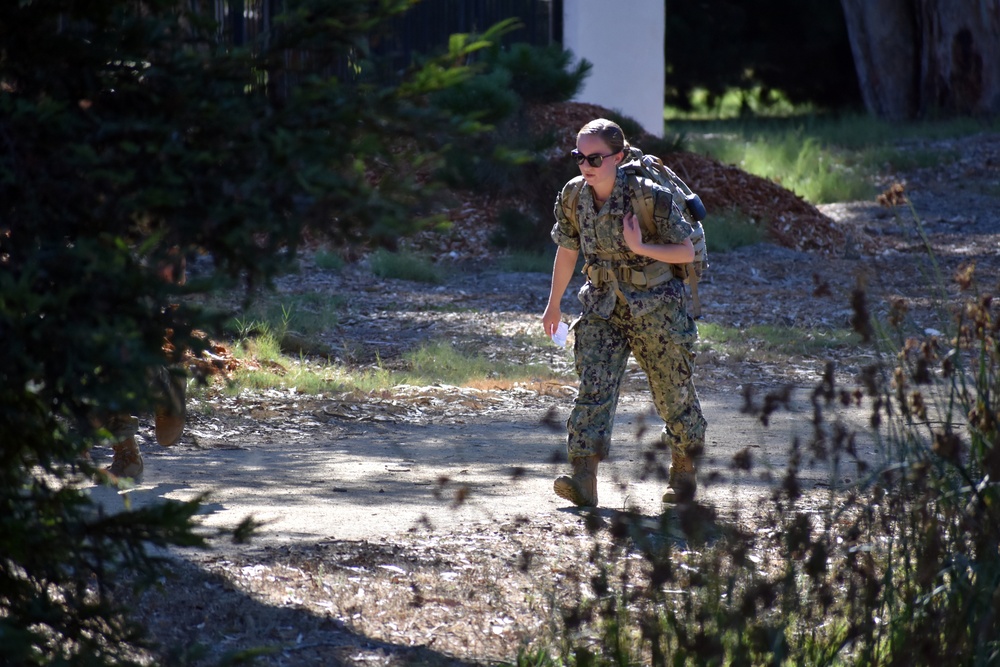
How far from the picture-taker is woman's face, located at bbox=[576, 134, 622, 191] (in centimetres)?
468

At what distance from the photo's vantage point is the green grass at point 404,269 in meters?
11.4

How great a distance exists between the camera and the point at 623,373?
4.87 metres

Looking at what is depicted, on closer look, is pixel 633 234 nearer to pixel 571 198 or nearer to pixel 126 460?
pixel 571 198

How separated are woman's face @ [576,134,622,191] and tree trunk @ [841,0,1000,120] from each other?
1971 cm

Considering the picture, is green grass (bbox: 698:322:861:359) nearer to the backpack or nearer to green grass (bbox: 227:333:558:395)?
green grass (bbox: 227:333:558:395)

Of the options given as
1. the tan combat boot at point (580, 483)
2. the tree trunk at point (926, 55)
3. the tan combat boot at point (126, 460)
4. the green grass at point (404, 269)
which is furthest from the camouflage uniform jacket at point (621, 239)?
the tree trunk at point (926, 55)

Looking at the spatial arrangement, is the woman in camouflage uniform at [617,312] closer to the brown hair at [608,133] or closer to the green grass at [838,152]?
the brown hair at [608,133]

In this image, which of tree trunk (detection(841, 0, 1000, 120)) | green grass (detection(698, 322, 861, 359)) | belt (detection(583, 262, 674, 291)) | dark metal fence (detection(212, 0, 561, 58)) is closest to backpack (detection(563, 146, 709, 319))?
belt (detection(583, 262, 674, 291))

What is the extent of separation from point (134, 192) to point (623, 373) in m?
2.81

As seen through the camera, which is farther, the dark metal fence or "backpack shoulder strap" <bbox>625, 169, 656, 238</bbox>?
the dark metal fence

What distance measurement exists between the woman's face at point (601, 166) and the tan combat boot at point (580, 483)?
1.07 meters

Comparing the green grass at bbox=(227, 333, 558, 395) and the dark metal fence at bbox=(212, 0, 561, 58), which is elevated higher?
the dark metal fence at bbox=(212, 0, 561, 58)

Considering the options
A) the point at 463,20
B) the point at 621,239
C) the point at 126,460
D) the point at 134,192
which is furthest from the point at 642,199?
the point at 463,20

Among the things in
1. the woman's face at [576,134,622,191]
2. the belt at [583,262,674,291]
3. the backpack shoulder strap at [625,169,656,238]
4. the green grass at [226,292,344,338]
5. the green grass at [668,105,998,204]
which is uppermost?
the green grass at [668,105,998,204]
